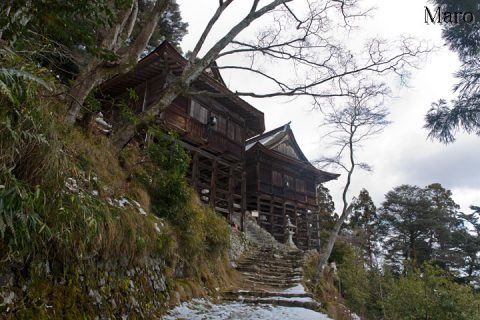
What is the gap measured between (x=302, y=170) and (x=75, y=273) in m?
19.4

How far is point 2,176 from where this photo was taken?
2.17 meters

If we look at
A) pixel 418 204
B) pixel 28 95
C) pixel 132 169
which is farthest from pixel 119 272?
pixel 418 204

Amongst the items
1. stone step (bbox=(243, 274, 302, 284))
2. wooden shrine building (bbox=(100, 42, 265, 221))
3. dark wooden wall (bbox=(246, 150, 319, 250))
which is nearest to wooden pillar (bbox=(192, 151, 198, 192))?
wooden shrine building (bbox=(100, 42, 265, 221))

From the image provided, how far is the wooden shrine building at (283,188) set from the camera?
60.6ft

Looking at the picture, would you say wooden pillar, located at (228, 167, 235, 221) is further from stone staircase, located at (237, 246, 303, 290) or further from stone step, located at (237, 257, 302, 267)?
stone step, located at (237, 257, 302, 267)

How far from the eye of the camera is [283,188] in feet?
65.1

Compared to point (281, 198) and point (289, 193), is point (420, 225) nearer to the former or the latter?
point (289, 193)

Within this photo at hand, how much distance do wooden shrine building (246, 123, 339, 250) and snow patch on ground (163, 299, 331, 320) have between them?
11036 mm

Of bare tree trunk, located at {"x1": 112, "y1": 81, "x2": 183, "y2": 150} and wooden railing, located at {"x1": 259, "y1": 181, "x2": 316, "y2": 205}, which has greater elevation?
wooden railing, located at {"x1": 259, "y1": 181, "x2": 316, "y2": 205}

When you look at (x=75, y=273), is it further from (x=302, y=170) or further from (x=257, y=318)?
(x=302, y=170)

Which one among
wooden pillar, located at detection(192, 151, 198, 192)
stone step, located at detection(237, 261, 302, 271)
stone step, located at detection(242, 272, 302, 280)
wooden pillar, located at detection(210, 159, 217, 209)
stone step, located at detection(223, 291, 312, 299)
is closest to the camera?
stone step, located at detection(223, 291, 312, 299)

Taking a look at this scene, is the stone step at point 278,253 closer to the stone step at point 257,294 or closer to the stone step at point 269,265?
the stone step at point 269,265

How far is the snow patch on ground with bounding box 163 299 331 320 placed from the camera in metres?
5.33

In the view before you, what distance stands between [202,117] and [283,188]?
8895 millimetres
